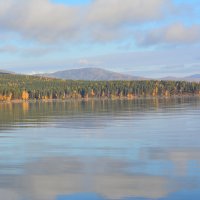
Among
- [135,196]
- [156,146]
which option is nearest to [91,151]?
[156,146]

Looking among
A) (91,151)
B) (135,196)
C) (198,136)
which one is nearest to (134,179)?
(135,196)

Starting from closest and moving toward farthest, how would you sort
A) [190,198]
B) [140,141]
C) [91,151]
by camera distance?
[190,198] < [91,151] < [140,141]

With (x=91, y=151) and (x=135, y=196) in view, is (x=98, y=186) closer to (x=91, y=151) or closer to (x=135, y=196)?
(x=135, y=196)

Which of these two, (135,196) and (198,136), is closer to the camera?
(135,196)

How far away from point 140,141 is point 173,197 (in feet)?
52.5

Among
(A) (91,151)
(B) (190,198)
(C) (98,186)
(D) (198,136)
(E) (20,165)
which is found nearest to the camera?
(B) (190,198)

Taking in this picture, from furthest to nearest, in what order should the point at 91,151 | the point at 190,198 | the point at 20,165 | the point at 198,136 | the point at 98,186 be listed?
the point at 198,136 < the point at 91,151 < the point at 20,165 < the point at 98,186 < the point at 190,198

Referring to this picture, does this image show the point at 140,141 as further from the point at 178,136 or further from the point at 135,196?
the point at 135,196

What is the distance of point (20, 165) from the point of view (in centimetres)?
2483

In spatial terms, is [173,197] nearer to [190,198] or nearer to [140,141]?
[190,198]

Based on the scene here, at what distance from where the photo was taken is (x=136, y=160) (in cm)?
2530

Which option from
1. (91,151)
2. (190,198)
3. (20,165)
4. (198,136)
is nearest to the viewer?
(190,198)

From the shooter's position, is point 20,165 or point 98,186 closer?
point 98,186

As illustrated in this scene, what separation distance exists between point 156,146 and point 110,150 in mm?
3221
